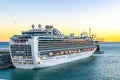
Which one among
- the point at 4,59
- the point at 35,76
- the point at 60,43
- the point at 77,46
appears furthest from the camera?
the point at 77,46

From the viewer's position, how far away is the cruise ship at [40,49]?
65.4m

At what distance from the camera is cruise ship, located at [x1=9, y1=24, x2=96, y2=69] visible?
6544 centimetres

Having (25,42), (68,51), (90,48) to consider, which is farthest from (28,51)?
(90,48)

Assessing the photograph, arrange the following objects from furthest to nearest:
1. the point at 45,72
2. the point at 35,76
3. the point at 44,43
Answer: the point at 44,43
the point at 45,72
the point at 35,76

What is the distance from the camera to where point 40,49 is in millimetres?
67312

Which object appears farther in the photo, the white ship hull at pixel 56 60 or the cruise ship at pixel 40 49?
the white ship hull at pixel 56 60

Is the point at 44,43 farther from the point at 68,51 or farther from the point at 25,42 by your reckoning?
the point at 68,51

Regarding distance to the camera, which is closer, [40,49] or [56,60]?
[40,49]

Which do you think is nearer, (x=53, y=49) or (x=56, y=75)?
(x=56, y=75)

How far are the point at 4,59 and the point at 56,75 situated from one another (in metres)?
21.4

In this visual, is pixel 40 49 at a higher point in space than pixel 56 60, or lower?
higher

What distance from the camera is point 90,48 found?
351ft

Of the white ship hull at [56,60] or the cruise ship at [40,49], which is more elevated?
the cruise ship at [40,49]

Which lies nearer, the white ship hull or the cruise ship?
the cruise ship
